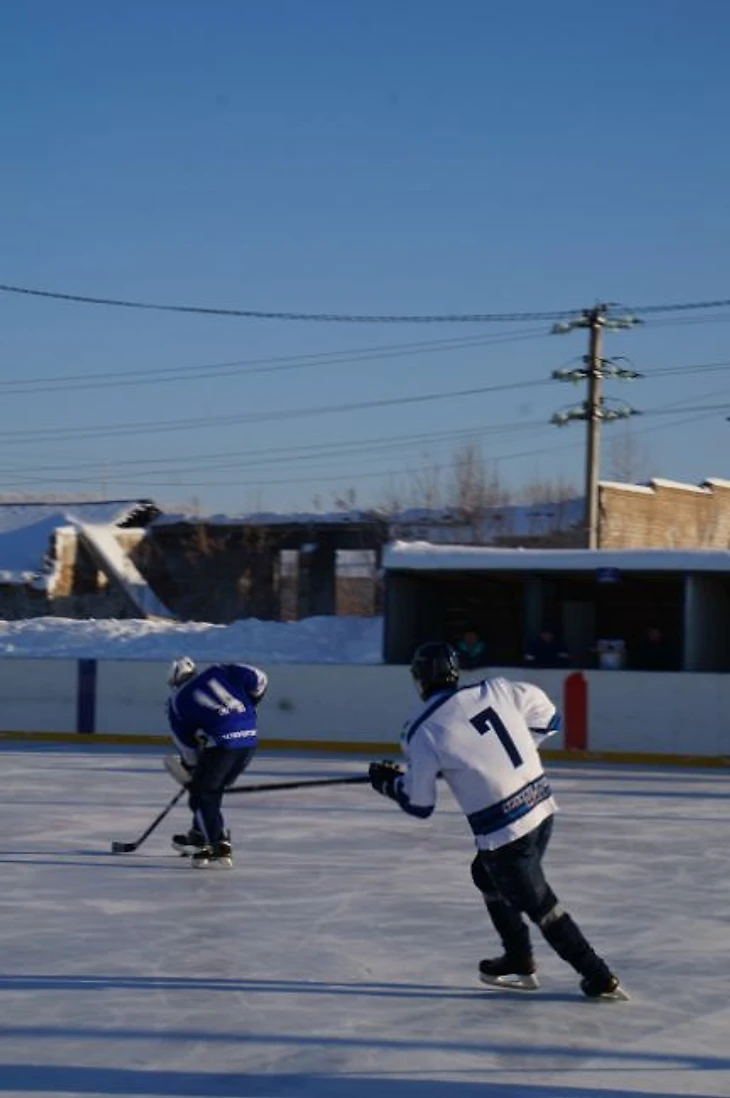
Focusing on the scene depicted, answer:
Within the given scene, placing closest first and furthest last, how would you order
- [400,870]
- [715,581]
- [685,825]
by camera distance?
[400,870] < [685,825] < [715,581]

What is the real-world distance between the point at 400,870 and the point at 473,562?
1055 cm

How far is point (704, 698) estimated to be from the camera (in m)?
18.2

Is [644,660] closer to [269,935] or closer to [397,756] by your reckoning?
[397,756]

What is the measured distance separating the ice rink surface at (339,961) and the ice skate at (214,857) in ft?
0.35

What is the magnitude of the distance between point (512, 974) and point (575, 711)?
11.7 metres

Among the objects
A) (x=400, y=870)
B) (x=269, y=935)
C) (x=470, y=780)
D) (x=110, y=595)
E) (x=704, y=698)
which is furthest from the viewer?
(x=110, y=595)

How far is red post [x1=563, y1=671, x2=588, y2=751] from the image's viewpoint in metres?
18.4

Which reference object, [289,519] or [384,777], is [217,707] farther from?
[289,519]

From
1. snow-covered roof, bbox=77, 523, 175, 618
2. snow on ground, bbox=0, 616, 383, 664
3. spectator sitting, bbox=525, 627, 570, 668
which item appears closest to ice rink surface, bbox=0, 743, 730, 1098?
spectator sitting, bbox=525, 627, 570, 668

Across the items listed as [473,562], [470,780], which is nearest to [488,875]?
[470,780]

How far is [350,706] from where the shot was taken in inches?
757

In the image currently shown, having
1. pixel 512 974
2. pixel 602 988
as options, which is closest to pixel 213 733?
pixel 512 974

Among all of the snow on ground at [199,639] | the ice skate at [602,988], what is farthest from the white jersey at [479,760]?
the snow on ground at [199,639]

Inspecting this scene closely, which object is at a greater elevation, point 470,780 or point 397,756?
point 470,780
